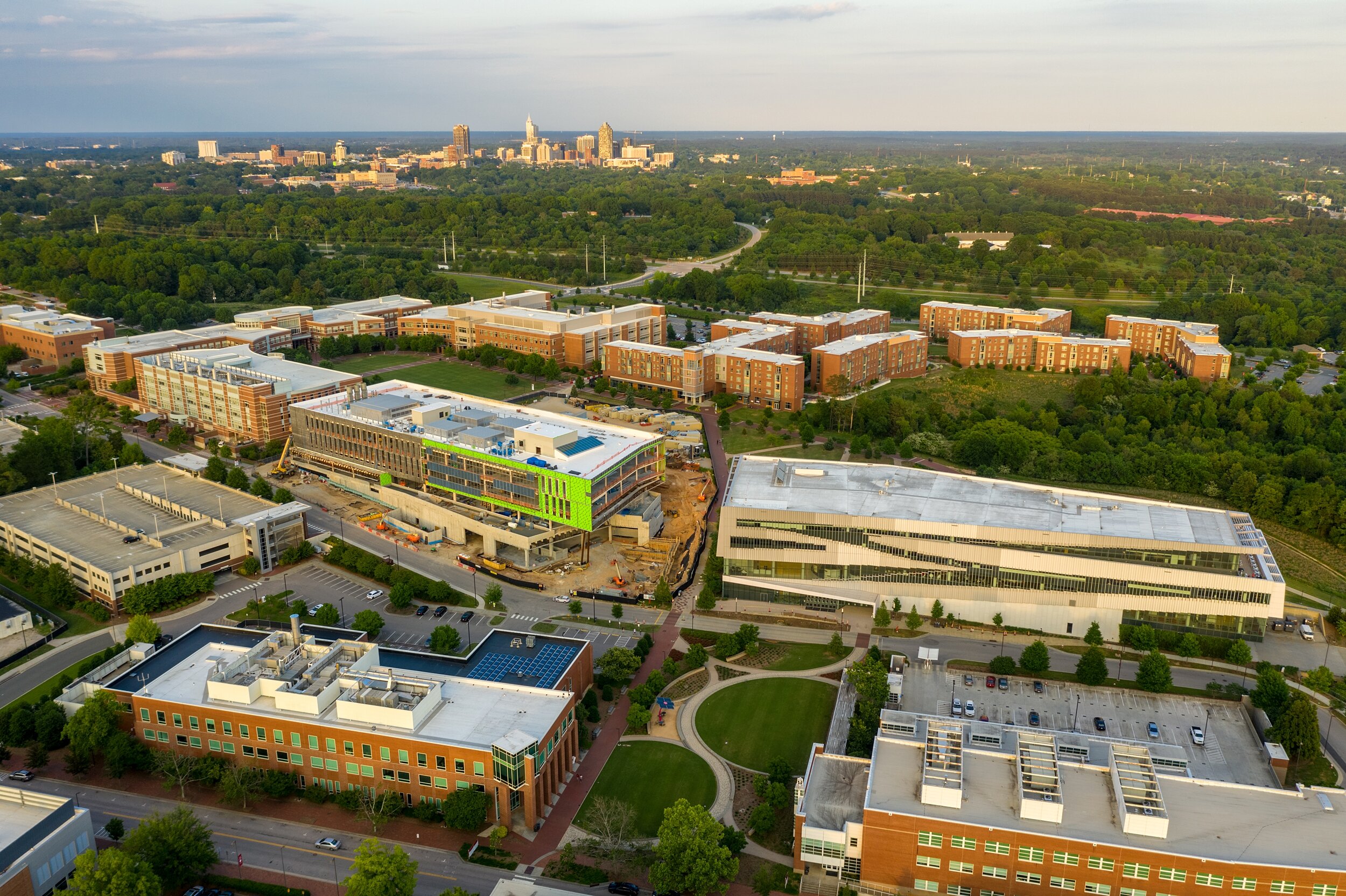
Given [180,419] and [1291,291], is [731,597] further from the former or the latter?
[1291,291]

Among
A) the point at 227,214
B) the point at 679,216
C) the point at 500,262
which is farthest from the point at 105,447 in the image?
the point at 679,216

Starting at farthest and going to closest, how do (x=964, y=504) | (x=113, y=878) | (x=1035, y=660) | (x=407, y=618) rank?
(x=964, y=504) < (x=407, y=618) < (x=1035, y=660) < (x=113, y=878)

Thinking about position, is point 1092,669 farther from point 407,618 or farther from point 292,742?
point 292,742

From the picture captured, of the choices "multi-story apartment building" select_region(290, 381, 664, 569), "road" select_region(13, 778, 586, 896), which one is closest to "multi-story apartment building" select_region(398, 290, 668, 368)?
"multi-story apartment building" select_region(290, 381, 664, 569)

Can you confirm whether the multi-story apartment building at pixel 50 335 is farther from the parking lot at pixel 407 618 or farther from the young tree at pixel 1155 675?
the young tree at pixel 1155 675

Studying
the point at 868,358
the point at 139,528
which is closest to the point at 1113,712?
the point at 139,528

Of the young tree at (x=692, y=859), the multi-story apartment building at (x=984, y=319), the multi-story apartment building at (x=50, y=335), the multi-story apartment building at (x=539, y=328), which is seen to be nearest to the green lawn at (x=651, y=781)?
the young tree at (x=692, y=859)

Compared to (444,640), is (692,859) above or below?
below
